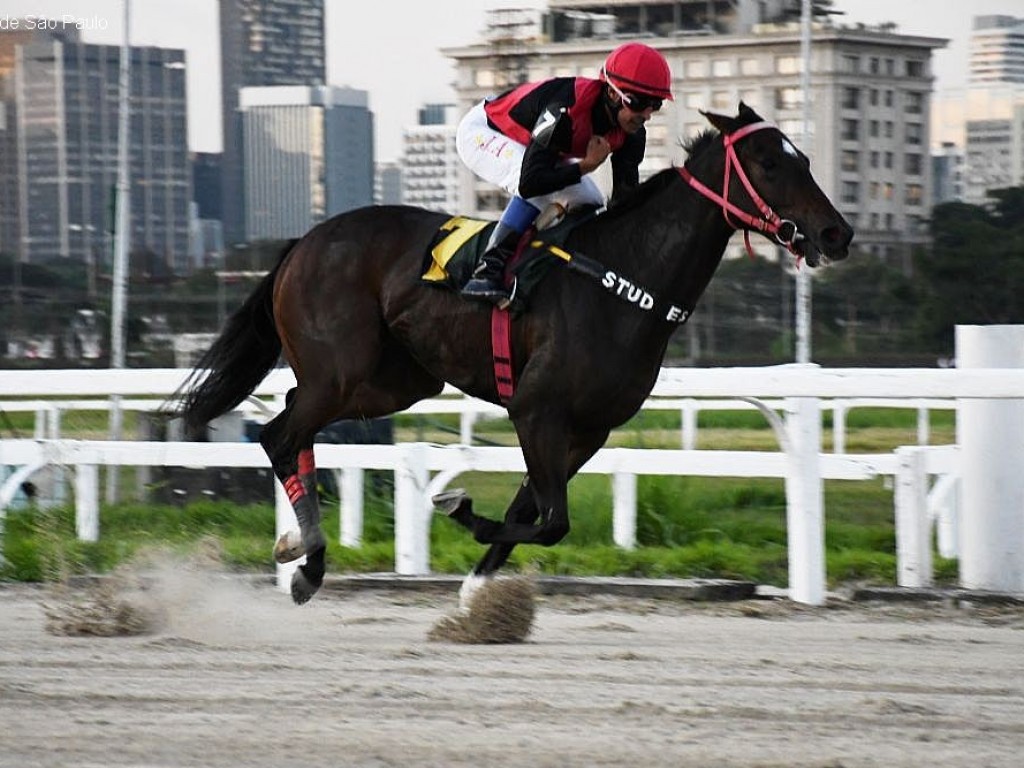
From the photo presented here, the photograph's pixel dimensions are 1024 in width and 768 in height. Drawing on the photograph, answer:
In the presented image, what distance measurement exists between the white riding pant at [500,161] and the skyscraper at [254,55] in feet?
142

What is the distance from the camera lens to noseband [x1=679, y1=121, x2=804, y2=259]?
5.96 metres

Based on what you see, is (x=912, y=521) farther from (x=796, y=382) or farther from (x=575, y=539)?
(x=575, y=539)

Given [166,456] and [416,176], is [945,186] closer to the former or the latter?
[416,176]

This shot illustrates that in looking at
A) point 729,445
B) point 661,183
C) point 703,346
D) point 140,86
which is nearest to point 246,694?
point 661,183

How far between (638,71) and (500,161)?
2.57 feet

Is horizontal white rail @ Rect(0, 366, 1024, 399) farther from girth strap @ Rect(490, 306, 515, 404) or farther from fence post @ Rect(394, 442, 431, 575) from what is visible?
girth strap @ Rect(490, 306, 515, 404)

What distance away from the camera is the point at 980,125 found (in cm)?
5528

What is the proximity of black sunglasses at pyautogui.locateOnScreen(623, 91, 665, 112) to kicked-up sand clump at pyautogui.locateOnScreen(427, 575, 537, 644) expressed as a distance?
164cm

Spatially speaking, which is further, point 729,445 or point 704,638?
point 729,445

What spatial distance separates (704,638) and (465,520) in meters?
0.92

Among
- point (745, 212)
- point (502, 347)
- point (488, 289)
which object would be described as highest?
point (745, 212)

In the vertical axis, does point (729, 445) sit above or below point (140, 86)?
below

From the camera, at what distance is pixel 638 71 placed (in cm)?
609

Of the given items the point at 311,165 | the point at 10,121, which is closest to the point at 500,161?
the point at 311,165
